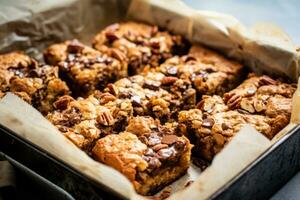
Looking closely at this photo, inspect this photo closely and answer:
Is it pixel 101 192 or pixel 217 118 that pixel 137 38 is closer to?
pixel 217 118

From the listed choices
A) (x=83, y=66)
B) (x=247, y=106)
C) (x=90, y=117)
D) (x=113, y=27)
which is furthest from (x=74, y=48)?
(x=247, y=106)

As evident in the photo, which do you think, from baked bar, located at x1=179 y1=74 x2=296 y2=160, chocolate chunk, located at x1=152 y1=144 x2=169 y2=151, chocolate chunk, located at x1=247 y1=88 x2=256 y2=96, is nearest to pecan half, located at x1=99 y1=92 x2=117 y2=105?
baked bar, located at x1=179 y1=74 x2=296 y2=160

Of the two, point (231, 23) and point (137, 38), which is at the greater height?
point (231, 23)

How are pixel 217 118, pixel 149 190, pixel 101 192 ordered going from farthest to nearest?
pixel 217 118 < pixel 149 190 < pixel 101 192

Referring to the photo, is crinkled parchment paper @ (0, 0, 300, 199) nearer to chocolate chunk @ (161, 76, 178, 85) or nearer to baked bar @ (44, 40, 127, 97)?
baked bar @ (44, 40, 127, 97)

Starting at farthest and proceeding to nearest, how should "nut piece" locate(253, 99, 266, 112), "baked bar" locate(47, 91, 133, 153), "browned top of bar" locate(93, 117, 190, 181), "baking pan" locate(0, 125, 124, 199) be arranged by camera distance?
"nut piece" locate(253, 99, 266, 112) → "baked bar" locate(47, 91, 133, 153) → "browned top of bar" locate(93, 117, 190, 181) → "baking pan" locate(0, 125, 124, 199)

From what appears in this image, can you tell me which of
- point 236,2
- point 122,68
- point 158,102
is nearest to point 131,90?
point 158,102
